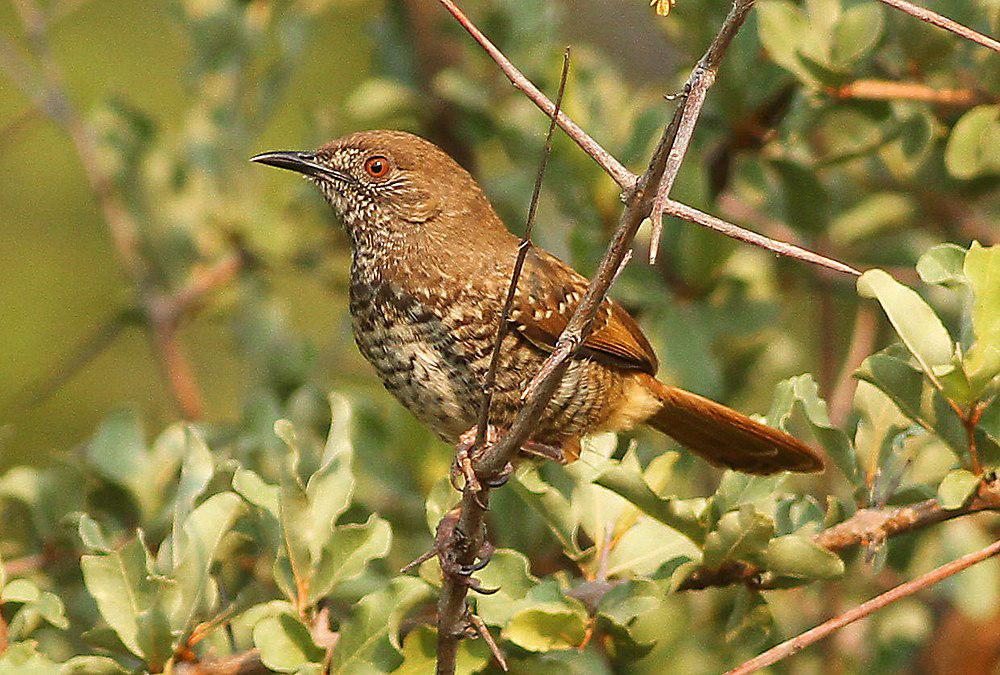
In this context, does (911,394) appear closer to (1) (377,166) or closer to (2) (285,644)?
(2) (285,644)

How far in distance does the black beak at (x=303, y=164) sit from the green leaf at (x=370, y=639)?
4.58 ft

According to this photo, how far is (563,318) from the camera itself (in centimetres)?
337

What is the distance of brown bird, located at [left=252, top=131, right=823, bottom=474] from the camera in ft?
10.6

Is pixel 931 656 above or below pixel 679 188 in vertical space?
below

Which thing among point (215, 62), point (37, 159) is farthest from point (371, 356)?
point (37, 159)

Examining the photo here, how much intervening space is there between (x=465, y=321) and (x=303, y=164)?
2.99 ft

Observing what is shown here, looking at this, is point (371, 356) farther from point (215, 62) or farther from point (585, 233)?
point (215, 62)

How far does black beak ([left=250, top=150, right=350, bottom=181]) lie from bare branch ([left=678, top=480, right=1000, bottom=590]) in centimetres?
160

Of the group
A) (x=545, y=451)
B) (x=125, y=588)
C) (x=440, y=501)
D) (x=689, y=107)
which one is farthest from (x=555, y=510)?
(x=689, y=107)

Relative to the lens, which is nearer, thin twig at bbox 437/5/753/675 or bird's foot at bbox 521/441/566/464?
thin twig at bbox 437/5/753/675

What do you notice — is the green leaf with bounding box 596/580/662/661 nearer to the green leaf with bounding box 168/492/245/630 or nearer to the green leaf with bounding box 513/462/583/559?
the green leaf with bounding box 513/462/583/559

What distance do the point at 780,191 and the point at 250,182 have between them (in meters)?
1.92

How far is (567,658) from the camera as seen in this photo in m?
3.16

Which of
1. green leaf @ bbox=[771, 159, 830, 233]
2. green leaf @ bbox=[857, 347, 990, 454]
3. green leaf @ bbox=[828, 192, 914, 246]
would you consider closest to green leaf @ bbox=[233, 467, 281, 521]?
green leaf @ bbox=[857, 347, 990, 454]
